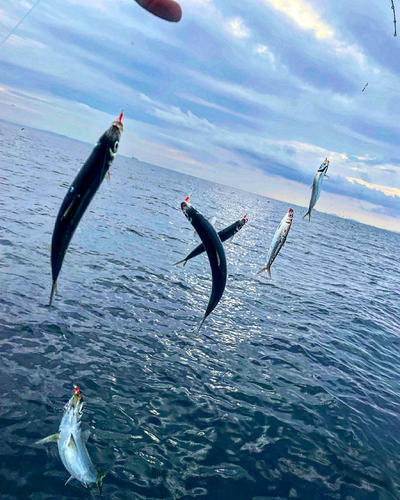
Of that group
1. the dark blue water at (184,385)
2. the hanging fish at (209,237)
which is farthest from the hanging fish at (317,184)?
the dark blue water at (184,385)

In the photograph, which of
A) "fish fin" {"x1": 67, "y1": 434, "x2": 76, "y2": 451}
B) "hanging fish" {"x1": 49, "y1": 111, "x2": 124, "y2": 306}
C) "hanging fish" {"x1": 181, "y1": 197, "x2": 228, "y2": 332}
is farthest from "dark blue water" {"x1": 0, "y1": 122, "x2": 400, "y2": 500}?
"hanging fish" {"x1": 49, "y1": 111, "x2": 124, "y2": 306}

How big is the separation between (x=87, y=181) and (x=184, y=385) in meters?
7.75

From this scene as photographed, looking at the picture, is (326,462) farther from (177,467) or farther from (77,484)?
(77,484)

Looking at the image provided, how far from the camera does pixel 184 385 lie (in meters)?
9.56

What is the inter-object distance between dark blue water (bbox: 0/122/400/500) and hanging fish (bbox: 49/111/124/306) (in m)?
5.28

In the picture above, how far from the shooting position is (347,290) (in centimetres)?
2705

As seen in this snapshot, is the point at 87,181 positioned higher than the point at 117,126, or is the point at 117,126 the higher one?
the point at 117,126

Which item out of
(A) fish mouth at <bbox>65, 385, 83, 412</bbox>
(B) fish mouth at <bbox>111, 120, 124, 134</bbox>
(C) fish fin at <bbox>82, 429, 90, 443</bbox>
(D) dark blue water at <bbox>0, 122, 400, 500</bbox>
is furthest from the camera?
(D) dark blue water at <bbox>0, 122, 400, 500</bbox>

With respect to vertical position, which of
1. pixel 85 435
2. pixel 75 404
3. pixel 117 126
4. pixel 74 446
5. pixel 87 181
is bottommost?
pixel 85 435

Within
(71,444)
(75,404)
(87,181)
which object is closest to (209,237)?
(87,181)

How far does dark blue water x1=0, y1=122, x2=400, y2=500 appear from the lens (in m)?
6.91

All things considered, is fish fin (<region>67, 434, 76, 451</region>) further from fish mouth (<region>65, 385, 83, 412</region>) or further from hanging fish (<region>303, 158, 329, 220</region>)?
hanging fish (<region>303, 158, 329, 220</region>)

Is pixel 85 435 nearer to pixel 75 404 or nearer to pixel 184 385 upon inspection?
pixel 75 404

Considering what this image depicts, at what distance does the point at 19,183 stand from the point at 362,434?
34.8 metres
